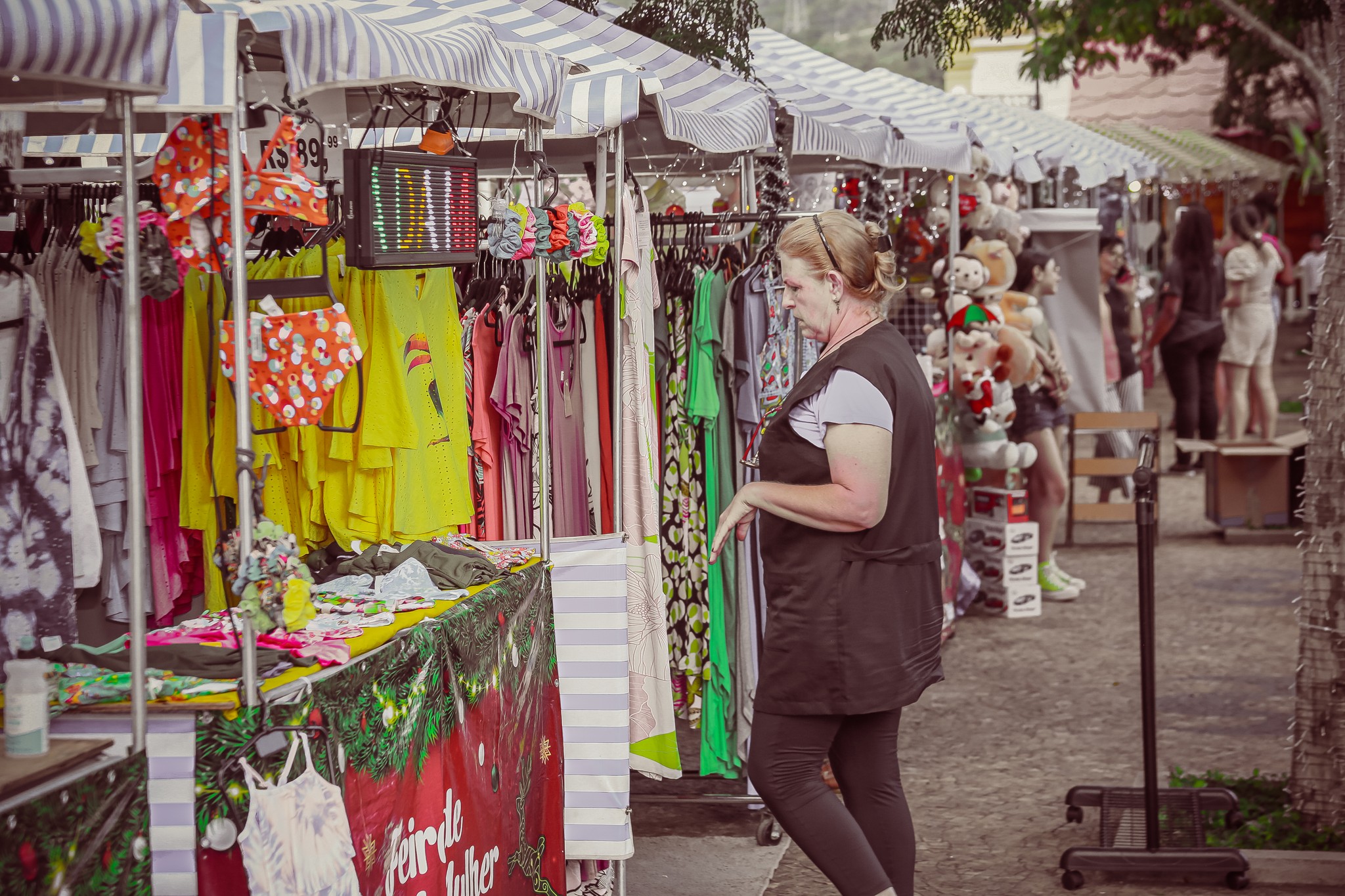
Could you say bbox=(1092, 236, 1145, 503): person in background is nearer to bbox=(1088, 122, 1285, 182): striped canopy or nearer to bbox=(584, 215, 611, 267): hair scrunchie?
bbox=(1088, 122, 1285, 182): striped canopy

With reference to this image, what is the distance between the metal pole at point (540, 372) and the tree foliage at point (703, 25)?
7.88 feet

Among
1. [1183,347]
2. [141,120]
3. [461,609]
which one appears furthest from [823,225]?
[1183,347]

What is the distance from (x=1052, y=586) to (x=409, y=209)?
Result: 6598 mm

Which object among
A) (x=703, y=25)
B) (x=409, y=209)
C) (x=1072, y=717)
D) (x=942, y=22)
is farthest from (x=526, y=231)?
(x=1072, y=717)

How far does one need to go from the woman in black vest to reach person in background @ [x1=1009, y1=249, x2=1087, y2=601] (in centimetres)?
556

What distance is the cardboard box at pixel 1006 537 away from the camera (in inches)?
344

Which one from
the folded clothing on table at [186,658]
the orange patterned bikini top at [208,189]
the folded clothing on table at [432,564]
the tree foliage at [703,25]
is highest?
the tree foliage at [703,25]

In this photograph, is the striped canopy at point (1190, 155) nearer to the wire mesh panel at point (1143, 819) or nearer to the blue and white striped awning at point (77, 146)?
the wire mesh panel at point (1143, 819)

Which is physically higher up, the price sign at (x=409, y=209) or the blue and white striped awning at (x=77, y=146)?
the blue and white striped awning at (x=77, y=146)

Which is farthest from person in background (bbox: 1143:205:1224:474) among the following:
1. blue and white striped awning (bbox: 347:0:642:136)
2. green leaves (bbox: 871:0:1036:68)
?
blue and white striped awning (bbox: 347:0:642:136)

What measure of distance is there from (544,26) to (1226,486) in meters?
7.64

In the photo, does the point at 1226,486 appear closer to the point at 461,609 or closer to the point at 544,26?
the point at 544,26

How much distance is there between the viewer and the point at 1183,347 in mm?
13289

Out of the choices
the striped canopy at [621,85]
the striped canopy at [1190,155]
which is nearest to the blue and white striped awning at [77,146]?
the striped canopy at [621,85]
